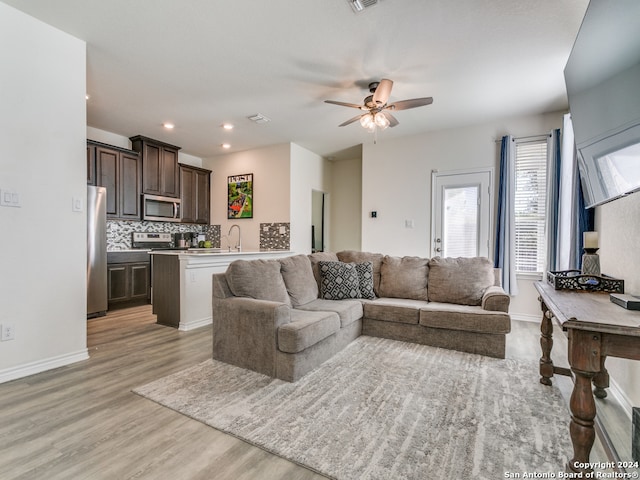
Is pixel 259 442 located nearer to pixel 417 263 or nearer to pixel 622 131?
pixel 622 131

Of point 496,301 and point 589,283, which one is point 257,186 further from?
point 589,283

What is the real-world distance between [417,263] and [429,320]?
33.1 inches

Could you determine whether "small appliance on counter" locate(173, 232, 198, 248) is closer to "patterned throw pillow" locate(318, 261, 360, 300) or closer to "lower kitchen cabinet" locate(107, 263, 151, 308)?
"lower kitchen cabinet" locate(107, 263, 151, 308)

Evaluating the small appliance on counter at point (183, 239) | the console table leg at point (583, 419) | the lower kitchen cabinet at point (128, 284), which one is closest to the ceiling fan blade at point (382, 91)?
the console table leg at point (583, 419)

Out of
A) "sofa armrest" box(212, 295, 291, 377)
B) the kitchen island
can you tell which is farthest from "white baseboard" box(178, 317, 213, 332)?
"sofa armrest" box(212, 295, 291, 377)

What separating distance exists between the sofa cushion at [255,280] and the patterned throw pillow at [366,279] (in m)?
1.06

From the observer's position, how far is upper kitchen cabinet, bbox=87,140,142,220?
4.55m

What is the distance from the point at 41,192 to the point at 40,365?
54.8 inches

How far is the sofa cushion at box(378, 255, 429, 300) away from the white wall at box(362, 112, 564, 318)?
1296mm

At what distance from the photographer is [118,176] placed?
15.9 feet

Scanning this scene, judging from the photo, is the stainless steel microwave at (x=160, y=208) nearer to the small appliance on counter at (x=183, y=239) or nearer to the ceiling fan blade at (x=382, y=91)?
the small appliance on counter at (x=183, y=239)

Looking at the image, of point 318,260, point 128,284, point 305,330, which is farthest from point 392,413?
point 128,284

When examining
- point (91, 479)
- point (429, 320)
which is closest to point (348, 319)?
point (429, 320)

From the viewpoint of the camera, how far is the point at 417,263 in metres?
3.72
